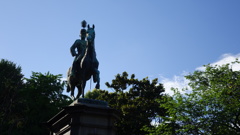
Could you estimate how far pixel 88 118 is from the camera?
1272cm

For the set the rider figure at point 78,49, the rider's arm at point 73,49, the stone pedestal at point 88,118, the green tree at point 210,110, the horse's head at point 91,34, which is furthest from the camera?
the green tree at point 210,110

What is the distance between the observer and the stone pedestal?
12477mm

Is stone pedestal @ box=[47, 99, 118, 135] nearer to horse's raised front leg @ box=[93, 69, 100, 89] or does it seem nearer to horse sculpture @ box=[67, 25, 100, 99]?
horse's raised front leg @ box=[93, 69, 100, 89]

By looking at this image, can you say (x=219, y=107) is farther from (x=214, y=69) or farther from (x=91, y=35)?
(x=91, y=35)

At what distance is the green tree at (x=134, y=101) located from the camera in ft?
110

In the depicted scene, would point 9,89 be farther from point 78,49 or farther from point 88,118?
point 88,118

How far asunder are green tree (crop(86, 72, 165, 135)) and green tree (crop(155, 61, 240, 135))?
165 inches

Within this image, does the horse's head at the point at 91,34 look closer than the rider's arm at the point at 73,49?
Yes

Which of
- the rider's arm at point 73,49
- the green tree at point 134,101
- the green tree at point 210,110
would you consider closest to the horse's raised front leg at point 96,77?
the rider's arm at point 73,49

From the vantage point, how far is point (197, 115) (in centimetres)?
2695

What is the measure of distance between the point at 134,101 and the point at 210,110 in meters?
10.1

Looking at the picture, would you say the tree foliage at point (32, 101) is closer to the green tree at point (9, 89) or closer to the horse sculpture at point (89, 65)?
the green tree at point (9, 89)

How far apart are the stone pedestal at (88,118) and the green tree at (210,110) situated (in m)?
13.9

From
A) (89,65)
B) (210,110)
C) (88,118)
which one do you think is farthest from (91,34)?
(210,110)
